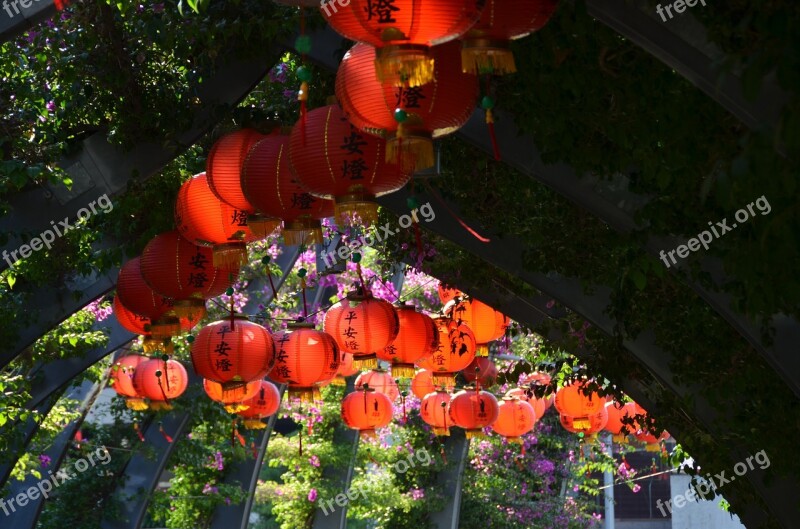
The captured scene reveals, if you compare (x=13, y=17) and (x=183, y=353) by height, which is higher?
(x=13, y=17)

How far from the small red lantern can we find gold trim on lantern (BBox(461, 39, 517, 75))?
2.27 meters

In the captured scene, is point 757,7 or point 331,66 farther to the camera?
point 331,66

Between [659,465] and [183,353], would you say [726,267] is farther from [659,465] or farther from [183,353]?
[659,465]

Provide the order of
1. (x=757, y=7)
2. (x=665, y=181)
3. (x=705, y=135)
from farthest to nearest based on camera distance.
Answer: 1. (x=665, y=181)
2. (x=705, y=135)
3. (x=757, y=7)

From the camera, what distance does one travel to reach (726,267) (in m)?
3.51

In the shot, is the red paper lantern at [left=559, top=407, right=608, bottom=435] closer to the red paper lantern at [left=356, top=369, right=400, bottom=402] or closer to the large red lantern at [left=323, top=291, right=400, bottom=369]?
the red paper lantern at [left=356, top=369, right=400, bottom=402]

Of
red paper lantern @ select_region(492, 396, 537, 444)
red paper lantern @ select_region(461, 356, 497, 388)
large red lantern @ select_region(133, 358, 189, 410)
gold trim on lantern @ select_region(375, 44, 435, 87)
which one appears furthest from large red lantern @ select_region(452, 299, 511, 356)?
gold trim on lantern @ select_region(375, 44, 435, 87)

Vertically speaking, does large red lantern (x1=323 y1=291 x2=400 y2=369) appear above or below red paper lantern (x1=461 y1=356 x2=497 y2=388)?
above

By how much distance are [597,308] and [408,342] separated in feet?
5.54

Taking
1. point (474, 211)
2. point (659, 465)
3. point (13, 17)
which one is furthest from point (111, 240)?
point (659, 465)

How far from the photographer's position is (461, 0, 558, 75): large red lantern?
3369 mm

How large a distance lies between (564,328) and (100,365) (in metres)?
6.74

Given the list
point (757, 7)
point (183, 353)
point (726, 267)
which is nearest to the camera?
point (757, 7)

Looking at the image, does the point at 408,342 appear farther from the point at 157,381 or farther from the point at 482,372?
the point at 157,381
